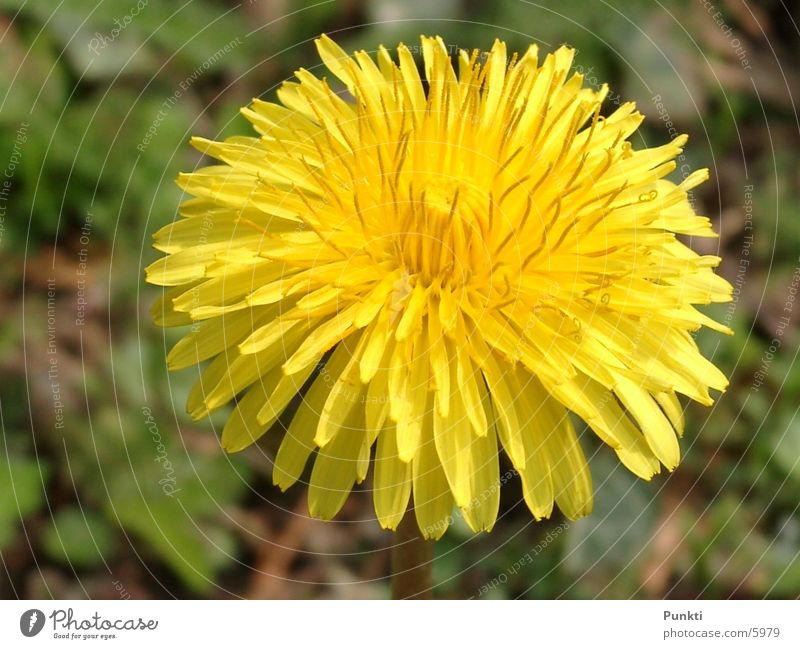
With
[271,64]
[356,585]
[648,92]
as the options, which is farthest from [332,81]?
[356,585]

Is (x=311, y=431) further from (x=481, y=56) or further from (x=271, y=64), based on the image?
(x=271, y=64)
